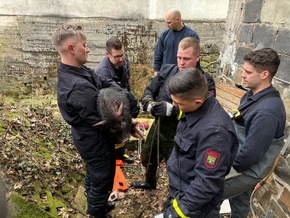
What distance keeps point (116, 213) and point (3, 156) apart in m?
1.79

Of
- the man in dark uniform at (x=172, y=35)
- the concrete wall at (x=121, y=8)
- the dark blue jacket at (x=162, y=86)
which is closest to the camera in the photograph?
the dark blue jacket at (x=162, y=86)

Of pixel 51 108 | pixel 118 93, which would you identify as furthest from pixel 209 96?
pixel 51 108

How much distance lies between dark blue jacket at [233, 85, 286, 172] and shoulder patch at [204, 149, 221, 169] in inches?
23.0

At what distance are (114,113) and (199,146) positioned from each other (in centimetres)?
→ 102

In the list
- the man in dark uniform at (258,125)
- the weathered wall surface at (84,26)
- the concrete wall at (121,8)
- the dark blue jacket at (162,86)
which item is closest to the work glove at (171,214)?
the man in dark uniform at (258,125)

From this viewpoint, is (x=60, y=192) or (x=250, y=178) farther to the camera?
(x=60, y=192)

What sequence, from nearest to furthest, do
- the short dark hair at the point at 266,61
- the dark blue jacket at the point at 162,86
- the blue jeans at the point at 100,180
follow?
the short dark hair at the point at 266,61
the blue jeans at the point at 100,180
the dark blue jacket at the point at 162,86

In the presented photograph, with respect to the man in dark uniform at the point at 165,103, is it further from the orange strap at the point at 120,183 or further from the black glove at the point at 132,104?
the orange strap at the point at 120,183

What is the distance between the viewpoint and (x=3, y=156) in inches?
121

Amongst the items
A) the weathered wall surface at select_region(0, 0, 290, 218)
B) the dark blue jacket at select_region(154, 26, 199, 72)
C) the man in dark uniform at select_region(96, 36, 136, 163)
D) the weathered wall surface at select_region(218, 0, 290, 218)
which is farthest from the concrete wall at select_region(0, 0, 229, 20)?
the man in dark uniform at select_region(96, 36, 136, 163)

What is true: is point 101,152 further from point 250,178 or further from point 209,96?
point 250,178

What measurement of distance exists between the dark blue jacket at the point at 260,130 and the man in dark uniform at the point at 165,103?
0.85 metres

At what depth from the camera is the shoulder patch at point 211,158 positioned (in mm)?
1636

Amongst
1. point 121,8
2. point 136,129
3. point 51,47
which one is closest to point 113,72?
point 136,129
